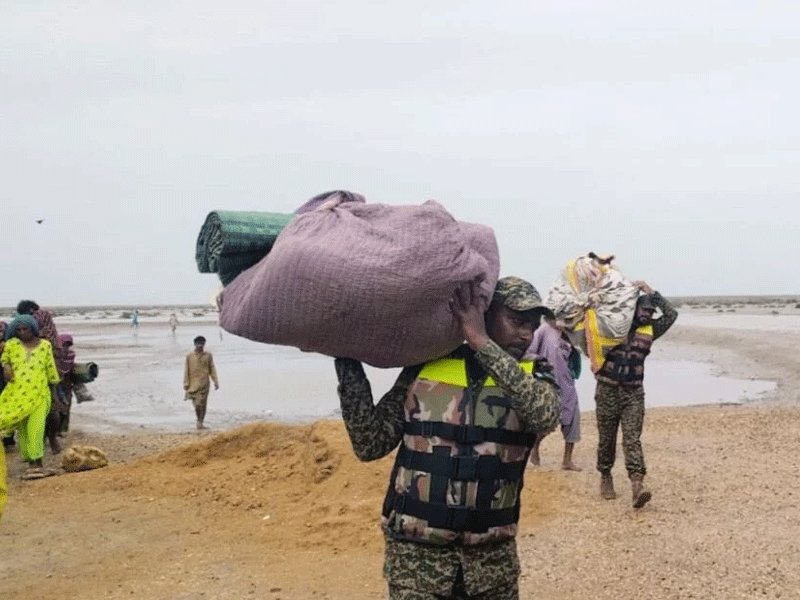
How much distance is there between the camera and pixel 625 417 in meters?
7.42

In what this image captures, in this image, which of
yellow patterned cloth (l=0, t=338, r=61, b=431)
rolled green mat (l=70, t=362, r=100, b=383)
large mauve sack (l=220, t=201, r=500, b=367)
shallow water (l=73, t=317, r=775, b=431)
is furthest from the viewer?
shallow water (l=73, t=317, r=775, b=431)

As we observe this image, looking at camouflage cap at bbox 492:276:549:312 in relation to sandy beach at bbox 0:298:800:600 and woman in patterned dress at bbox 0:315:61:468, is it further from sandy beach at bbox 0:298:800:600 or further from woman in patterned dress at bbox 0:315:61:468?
woman in patterned dress at bbox 0:315:61:468

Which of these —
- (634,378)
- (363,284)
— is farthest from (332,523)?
(363,284)

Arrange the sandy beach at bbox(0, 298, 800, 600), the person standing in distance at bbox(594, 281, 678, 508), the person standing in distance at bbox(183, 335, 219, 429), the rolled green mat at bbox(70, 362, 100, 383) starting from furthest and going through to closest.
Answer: the person standing in distance at bbox(183, 335, 219, 429) → the rolled green mat at bbox(70, 362, 100, 383) → the person standing in distance at bbox(594, 281, 678, 508) → the sandy beach at bbox(0, 298, 800, 600)

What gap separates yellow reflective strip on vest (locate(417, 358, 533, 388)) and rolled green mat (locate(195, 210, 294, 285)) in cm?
71

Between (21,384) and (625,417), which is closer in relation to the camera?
(625,417)

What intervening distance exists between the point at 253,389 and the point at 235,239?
20035 mm

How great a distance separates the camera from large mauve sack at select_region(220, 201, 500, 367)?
2908 mm

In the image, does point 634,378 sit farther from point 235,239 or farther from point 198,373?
point 198,373

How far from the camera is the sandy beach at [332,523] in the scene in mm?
5977

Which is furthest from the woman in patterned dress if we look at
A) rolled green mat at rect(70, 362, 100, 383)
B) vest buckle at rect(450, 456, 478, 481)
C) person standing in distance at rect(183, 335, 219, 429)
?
vest buckle at rect(450, 456, 478, 481)

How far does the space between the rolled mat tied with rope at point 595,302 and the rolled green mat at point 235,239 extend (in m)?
3.90

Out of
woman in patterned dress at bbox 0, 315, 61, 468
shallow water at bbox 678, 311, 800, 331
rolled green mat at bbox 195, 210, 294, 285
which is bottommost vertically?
shallow water at bbox 678, 311, 800, 331

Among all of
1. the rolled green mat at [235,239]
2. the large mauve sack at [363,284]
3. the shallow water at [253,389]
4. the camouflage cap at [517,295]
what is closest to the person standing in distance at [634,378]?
the camouflage cap at [517,295]
